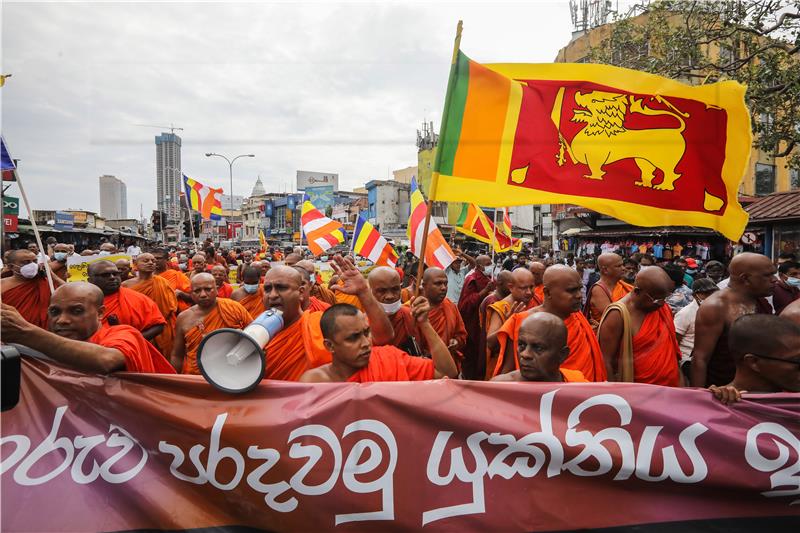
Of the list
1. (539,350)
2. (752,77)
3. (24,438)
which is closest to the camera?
(24,438)

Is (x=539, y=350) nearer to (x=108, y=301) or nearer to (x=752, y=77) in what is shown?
(x=108, y=301)

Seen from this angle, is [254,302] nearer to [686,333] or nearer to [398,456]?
[398,456]

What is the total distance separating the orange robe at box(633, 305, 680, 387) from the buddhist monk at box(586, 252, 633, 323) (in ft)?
5.22

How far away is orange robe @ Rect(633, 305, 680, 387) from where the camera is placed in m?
3.61

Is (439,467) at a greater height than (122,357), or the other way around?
(122,357)

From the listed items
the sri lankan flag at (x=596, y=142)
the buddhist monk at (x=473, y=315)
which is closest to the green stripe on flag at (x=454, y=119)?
the sri lankan flag at (x=596, y=142)

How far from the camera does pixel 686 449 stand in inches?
90.7

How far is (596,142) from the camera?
3.38 meters

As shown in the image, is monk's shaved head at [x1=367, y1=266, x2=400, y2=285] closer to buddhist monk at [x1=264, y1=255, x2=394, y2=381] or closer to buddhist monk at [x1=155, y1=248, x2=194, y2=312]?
buddhist monk at [x1=264, y1=255, x2=394, y2=381]

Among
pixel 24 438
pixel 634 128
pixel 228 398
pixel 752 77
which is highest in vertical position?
pixel 752 77

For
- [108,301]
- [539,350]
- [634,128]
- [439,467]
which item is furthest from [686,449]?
[108,301]

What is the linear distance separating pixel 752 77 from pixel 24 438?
12965 mm

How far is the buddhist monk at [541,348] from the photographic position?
273 centimetres

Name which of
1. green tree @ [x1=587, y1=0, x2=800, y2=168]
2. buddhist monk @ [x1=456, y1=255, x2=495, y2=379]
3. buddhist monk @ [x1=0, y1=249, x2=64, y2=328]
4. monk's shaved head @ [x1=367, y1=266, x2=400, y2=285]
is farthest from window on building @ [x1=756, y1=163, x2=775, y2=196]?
buddhist monk @ [x1=0, y1=249, x2=64, y2=328]
